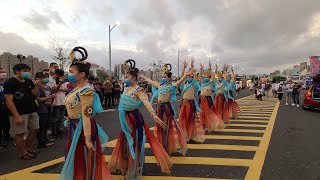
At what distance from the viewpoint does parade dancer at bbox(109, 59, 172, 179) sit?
511 cm

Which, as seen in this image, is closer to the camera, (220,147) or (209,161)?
(209,161)

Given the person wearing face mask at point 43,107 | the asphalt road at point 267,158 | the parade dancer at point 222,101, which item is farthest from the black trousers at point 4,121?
the parade dancer at point 222,101

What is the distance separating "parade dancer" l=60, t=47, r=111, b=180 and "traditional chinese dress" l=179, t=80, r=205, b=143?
13.5ft

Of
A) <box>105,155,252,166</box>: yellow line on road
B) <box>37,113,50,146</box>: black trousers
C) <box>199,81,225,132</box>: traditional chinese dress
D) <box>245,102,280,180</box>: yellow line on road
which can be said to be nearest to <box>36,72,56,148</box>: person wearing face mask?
<box>37,113,50,146</box>: black trousers

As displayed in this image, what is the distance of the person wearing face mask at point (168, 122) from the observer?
6.70 metres

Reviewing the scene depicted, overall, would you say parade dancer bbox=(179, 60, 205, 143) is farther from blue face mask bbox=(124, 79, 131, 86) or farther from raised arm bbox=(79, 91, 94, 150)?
raised arm bbox=(79, 91, 94, 150)

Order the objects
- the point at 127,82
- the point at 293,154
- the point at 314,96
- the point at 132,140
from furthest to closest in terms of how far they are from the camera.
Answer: the point at 314,96 < the point at 293,154 < the point at 127,82 < the point at 132,140

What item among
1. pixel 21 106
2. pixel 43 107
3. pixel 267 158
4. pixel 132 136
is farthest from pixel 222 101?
pixel 21 106

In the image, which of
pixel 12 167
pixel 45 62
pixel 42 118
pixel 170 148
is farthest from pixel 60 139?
pixel 45 62

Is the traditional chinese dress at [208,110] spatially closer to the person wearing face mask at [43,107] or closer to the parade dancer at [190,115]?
the parade dancer at [190,115]

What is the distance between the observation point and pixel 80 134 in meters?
4.05

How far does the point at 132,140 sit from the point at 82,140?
3.78 feet

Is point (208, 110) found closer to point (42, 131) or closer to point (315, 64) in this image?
point (42, 131)

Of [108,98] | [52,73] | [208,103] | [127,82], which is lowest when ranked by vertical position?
[108,98]
